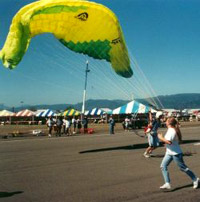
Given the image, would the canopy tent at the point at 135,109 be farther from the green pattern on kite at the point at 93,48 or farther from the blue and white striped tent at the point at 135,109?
the green pattern on kite at the point at 93,48

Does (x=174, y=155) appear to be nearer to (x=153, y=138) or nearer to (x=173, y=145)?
(x=173, y=145)

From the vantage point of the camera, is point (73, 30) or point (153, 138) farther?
point (153, 138)

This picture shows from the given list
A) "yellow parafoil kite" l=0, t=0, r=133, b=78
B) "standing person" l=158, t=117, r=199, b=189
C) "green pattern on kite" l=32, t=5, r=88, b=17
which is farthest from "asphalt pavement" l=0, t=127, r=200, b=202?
"green pattern on kite" l=32, t=5, r=88, b=17

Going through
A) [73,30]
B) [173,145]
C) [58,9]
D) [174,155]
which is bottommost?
[174,155]

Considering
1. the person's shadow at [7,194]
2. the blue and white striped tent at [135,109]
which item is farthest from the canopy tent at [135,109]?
the person's shadow at [7,194]

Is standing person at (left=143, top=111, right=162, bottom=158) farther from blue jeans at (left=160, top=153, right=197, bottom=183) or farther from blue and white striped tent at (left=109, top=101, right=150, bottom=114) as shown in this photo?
blue and white striped tent at (left=109, top=101, right=150, bottom=114)

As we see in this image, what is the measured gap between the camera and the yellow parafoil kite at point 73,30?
11469 millimetres

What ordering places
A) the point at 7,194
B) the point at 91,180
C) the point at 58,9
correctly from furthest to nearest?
the point at 58,9, the point at 91,180, the point at 7,194

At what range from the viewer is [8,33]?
1173 centimetres

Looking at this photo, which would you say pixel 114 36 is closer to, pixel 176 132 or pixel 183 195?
pixel 176 132

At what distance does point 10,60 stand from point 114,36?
3994 millimetres

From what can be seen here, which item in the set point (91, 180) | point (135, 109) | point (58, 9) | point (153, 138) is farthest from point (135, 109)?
point (91, 180)

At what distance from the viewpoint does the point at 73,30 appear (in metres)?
12.3

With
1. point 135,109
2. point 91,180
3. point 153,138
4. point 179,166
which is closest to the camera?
point 179,166
